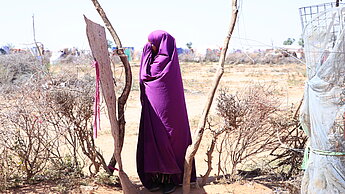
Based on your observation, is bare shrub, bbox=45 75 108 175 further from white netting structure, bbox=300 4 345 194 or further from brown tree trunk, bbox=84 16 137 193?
white netting structure, bbox=300 4 345 194

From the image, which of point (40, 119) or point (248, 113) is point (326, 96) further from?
point (40, 119)

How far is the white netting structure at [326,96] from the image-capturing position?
3.17 meters

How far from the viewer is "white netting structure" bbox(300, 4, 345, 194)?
3.17m

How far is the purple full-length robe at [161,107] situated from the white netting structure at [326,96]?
1451 mm

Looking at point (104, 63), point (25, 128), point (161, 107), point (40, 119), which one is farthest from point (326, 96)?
point (25, 128)

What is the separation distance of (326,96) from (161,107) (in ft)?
5.61

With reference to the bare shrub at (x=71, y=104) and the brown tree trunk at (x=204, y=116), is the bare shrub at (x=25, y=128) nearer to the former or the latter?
the bare shrub at (x=71, y=104)

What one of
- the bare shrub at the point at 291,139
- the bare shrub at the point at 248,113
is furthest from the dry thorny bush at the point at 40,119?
the bare shrub at the point at 291,139

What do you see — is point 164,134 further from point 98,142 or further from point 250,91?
point 98,142

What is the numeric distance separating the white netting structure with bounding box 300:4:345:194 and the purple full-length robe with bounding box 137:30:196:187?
4.76 feet

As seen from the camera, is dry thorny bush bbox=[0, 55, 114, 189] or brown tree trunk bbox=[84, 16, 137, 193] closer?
brown tree trunk bbox=[84, 16, 137, 193]

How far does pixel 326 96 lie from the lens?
320 cm

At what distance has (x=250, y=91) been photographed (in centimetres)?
462

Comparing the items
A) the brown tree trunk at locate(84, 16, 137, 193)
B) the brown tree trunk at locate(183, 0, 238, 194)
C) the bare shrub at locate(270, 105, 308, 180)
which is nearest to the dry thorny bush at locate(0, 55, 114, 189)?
the brown tree trunk at locate(84, 16, 137, 193)
